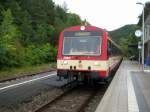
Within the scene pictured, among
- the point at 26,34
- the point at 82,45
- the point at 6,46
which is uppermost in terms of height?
the point at 26,34

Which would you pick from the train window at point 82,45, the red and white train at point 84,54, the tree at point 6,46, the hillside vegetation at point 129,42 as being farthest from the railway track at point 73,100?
the hillside vegetation at point 129,42

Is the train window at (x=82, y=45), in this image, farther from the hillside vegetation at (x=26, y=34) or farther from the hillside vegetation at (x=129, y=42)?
the hillside vegetation at (x=129, y=42)

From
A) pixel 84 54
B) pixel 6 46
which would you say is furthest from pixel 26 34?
pixel 84 54

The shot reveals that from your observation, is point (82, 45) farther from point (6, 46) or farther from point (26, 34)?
point (26, 34)

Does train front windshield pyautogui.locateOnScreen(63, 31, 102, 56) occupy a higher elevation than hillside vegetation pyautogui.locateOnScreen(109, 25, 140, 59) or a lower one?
lower

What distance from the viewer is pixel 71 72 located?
17125 millimetres

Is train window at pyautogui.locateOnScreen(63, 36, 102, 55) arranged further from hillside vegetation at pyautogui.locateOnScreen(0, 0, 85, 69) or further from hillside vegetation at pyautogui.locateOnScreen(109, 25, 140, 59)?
hillside vegetation at pyautogui.locateOnScreen(109, 25, 140, 59)

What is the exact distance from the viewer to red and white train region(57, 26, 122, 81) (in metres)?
16.6

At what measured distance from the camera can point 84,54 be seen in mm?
16953

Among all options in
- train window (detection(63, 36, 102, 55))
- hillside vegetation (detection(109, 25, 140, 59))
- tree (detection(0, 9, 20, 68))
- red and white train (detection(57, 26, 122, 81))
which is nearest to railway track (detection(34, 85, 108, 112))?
red and white train (detection(57, 26, 122, 81))

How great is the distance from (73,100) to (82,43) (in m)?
3.57

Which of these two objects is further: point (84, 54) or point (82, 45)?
point (82, 45)

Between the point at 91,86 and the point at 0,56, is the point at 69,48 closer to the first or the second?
the point at 91,86

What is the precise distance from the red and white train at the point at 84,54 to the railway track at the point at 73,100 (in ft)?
2.80
